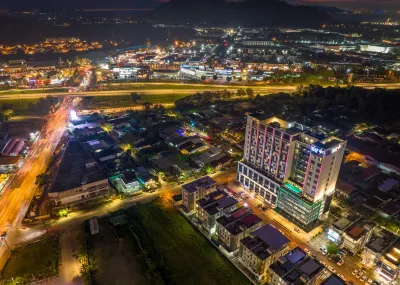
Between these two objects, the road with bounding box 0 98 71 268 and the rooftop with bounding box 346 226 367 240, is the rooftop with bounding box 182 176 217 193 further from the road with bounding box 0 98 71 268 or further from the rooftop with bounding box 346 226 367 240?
the road with bounding box 0 98 71 268

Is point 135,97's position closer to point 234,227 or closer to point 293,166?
point 293,166

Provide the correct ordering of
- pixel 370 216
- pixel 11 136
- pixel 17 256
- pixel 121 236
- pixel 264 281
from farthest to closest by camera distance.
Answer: pixel 11 136 < pixel 370 216 < pixel 121 236 < pixel 17 256 < pixel 264 281

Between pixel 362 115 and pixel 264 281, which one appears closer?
pixel 264 281

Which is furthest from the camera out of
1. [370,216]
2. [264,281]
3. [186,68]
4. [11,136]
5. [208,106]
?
[186,68]

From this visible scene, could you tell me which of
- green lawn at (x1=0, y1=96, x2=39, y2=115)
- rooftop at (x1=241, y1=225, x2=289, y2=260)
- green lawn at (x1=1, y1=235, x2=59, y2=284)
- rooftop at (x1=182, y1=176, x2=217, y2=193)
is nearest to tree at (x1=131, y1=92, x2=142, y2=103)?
green lawn at (x1=0, y1=96, x2=39, y2=115)

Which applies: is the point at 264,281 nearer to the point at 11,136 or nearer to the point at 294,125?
Answer: the point at 294,125

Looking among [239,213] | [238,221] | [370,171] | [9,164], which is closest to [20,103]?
[9,164]

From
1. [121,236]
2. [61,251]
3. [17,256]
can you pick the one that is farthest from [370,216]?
[17,256]
